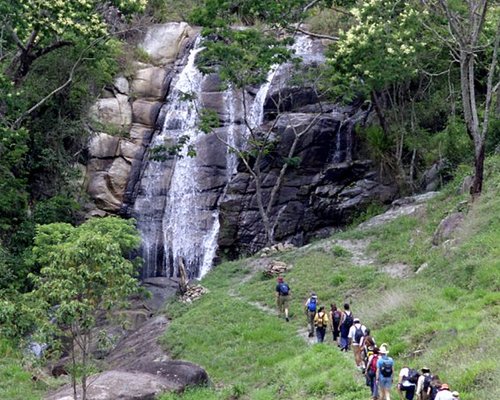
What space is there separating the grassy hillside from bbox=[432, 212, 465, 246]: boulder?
37cm

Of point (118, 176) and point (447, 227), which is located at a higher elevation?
point (118, 176)

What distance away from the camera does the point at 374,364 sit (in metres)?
14.0

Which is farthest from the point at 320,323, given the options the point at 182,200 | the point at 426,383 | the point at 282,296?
the point at 182,200

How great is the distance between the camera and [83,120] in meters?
36.1

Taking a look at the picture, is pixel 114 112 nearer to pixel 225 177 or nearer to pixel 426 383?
pixel 225 177

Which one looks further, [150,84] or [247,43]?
[150,84]

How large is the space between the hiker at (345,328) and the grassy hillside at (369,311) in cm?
33

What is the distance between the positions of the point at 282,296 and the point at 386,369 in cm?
932

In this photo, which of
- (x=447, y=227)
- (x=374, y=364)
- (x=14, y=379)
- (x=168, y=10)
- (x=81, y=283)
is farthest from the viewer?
(x=168, y=10)

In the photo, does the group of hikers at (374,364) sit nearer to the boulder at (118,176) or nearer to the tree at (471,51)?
the tree at (471,51)

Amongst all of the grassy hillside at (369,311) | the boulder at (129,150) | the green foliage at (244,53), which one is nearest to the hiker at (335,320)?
the grassy hillside at (369,311)

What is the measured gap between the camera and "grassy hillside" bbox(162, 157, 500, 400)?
15.5m

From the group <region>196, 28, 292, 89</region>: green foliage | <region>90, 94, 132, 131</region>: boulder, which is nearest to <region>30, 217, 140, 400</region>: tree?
<region>196, 28, 292, 89</region>: green foliage

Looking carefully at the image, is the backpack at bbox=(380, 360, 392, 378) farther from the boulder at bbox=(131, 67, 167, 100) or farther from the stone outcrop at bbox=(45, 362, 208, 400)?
the boulder at bbox=(131, 67, 167, 100)
